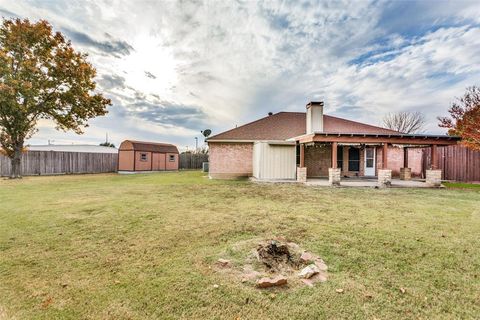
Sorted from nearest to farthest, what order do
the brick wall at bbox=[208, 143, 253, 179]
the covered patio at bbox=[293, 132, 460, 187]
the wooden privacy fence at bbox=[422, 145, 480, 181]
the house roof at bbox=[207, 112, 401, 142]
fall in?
the covered patio at bbox=[293, 132, 460, 187] < the wooden privacy fence at bbox=[422, 145, 480, 181] < the brick wall at bbox=[208, 143, 253, 179] < the house roof at bbox=[207, 112, 401, 142]

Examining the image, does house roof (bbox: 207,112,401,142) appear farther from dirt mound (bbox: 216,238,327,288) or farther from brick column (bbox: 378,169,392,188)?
dirt mound (bbox: 216,238,327,288)

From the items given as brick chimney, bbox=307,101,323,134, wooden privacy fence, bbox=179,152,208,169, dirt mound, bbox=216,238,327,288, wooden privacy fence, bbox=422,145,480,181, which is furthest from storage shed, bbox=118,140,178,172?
wooden privacy fence, bbox=422,145,480,181

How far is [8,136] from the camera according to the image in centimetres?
1541

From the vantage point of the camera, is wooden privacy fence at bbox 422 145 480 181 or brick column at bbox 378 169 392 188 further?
wooden privacy fence at bbox 422 145 480 181

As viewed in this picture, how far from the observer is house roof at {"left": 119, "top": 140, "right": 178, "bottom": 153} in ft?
72.1

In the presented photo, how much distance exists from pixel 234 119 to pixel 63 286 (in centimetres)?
2079

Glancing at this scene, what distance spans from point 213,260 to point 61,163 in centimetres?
2224

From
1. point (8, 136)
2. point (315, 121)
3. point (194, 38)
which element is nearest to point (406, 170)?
point (315, 121)

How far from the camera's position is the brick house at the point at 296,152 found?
13781 mm

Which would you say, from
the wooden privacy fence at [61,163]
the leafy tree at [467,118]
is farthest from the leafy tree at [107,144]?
the leafy tree at [467,118]

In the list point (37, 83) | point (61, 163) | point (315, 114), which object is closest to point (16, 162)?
point (61, 163)

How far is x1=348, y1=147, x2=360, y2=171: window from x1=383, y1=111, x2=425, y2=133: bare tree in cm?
2236

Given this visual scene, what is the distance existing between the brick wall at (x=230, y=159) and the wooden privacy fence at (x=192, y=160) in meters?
13.8

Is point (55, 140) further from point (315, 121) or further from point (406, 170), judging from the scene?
point (406, 170)
